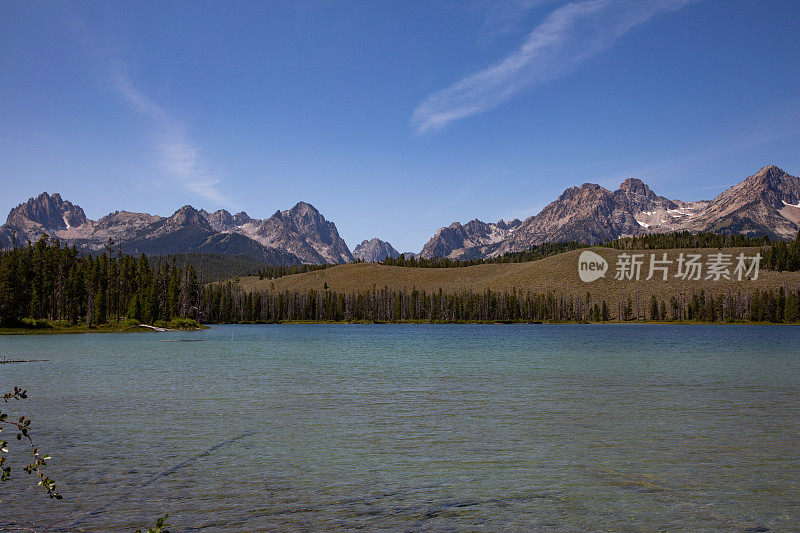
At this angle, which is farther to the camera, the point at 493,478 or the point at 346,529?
the point at 493,478

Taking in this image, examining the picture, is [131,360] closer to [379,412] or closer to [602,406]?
[379,412]

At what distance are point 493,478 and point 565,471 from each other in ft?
8.63

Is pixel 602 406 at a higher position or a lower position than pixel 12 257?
lower

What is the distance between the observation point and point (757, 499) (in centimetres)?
1574

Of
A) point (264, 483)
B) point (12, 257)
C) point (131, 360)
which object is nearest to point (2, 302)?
point (12, 257)

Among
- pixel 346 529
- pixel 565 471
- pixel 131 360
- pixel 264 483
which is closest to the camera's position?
pixel 346 529

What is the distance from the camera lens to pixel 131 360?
6209 cm

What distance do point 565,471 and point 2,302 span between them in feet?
433

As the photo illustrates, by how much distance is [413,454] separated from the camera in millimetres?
21031

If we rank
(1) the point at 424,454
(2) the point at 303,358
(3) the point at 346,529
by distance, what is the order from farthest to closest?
(2) the point at 303,358 < (1) the point at 424,454 < (3) the point at 346,529

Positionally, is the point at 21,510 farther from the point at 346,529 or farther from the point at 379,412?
the point at 379,412

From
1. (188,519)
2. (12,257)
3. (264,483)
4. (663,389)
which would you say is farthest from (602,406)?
(12,257)

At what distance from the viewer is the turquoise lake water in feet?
47.7

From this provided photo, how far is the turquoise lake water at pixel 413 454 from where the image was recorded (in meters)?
14.5
